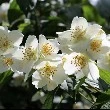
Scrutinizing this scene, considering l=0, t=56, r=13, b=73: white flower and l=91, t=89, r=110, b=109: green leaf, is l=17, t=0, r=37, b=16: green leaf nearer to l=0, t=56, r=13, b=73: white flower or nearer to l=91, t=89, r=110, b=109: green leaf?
l=0, t=56, r=13, b=73: white flower

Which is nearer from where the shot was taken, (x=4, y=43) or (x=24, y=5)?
(x=4, y=43)

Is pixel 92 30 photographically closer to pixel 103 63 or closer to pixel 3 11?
pixel 103 63

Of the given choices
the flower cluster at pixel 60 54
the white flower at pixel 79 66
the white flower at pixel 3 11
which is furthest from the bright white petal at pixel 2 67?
the white flower at pixel 3 11

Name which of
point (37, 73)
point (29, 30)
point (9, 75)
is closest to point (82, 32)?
point (37, 73)

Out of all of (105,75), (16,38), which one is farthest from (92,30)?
(16,38)

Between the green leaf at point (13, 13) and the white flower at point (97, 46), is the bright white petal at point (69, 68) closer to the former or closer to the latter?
the white flower at point (97, 46)

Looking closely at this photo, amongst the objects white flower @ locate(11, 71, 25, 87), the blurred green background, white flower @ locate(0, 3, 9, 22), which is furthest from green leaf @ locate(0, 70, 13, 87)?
white flower @ locate(0, 3, 9, 22)

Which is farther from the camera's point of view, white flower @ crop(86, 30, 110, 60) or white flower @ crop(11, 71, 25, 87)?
white flower @ crop(11, 71, 25, 87)
